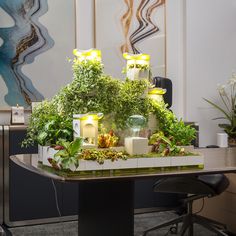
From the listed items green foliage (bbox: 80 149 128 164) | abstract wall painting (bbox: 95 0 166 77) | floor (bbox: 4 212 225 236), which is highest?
abstract wall painting (bbox: 95 0 166 77)

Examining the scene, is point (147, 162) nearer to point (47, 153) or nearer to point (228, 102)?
point (47, 153)

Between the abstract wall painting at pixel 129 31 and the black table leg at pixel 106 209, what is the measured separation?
245 cm

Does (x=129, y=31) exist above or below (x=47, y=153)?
above

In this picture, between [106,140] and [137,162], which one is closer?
[137,162]

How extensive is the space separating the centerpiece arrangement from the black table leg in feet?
0.68

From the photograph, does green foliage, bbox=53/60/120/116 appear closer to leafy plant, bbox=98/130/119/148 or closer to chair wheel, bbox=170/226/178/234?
leafy plant, bbox=98/130/119/148

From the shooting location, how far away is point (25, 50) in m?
4.00

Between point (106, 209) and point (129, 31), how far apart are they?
2776 millimetres

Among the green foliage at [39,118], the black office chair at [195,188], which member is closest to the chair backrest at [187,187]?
the black office chair at [195,188]

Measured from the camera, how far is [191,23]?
465cm

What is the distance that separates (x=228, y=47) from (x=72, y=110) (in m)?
3.36

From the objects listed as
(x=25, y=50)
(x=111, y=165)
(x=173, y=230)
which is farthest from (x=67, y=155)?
(x=25, y=50)

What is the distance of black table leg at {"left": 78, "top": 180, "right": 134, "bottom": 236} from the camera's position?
6.42 ft

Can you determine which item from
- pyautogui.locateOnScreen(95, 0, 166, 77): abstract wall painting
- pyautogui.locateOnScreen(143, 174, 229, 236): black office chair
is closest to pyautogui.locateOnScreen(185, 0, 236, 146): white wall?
pyautogui.locateOnScreen(95, 0, 166, 77): abstract wall painting
